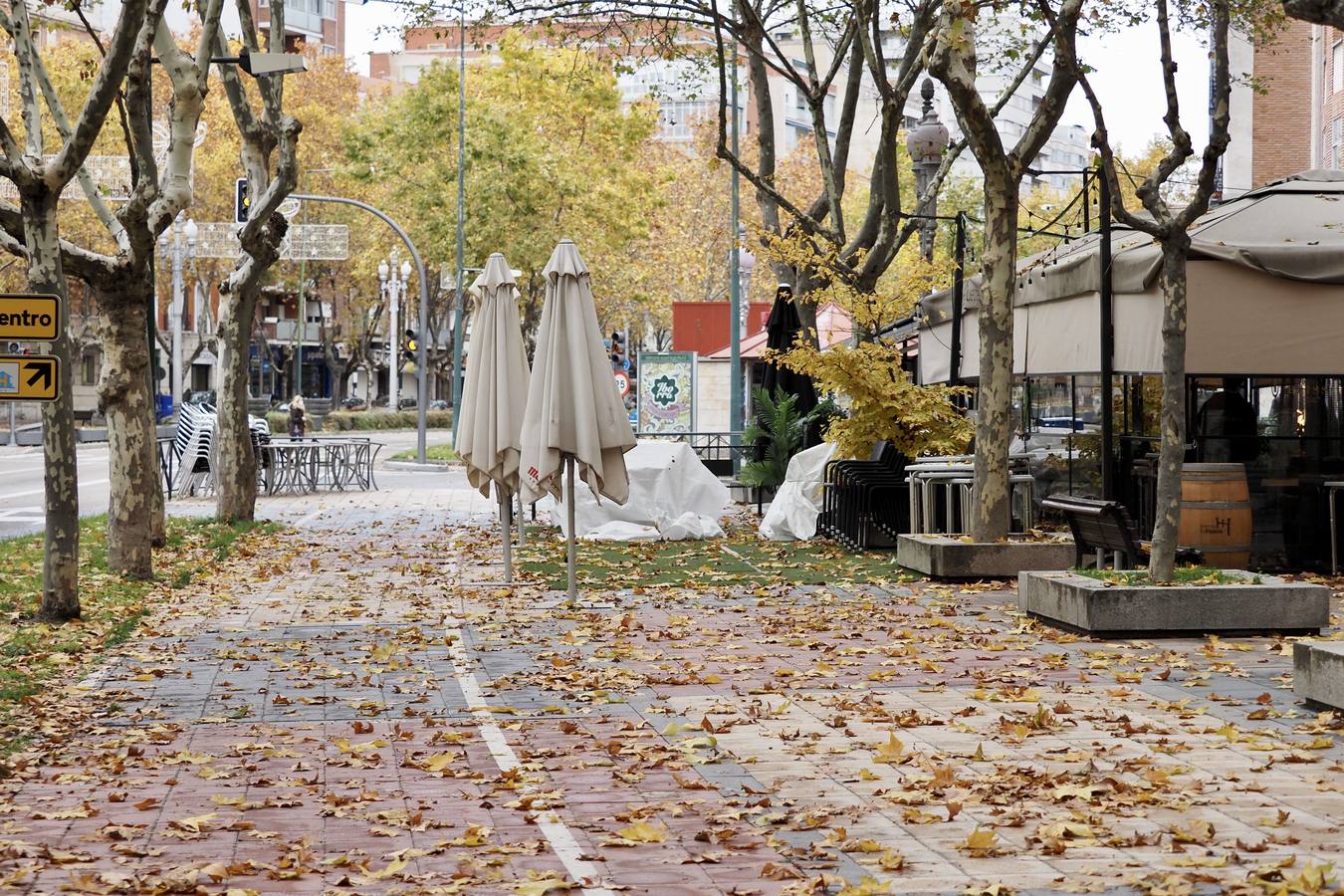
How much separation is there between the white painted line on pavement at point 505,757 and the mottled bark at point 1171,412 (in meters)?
4.43

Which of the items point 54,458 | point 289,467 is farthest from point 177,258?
point 54,458

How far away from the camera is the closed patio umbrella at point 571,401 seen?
547 inches

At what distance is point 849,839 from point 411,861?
1465 millimetres

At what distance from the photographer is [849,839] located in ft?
20.3

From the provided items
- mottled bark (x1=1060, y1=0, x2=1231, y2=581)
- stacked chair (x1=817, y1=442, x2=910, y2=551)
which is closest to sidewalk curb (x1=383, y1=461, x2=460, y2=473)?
stacked chair (x1=817, y1=442, x2=910, y2=551)

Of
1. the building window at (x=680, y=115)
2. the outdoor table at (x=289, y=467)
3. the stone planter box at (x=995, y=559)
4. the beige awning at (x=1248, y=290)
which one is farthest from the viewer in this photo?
the building window at (x=680, y=115)

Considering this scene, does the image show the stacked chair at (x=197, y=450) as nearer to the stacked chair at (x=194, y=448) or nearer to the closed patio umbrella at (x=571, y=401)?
the stacked chair at (x=194, y=448)

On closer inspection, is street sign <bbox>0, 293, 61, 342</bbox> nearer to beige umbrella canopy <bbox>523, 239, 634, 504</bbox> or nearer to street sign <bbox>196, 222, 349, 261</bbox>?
beige umbrella canopy <bbox>523, 239, 634, 504</bbox>

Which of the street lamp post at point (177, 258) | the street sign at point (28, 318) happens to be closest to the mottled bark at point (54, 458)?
the street sign at point (28, 318)

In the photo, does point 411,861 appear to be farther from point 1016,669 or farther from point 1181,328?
point 1181,328

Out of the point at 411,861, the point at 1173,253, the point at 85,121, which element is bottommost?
the point at 411,861

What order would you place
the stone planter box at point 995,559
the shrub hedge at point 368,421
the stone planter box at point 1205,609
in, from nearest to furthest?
the stone planter box at point 1205,609, the stone planter box at point 995,559, the shrub hedge at point 368,421

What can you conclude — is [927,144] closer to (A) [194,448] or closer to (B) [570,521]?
(B) [570,521]

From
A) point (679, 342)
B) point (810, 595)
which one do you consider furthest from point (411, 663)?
point (679, 342)
